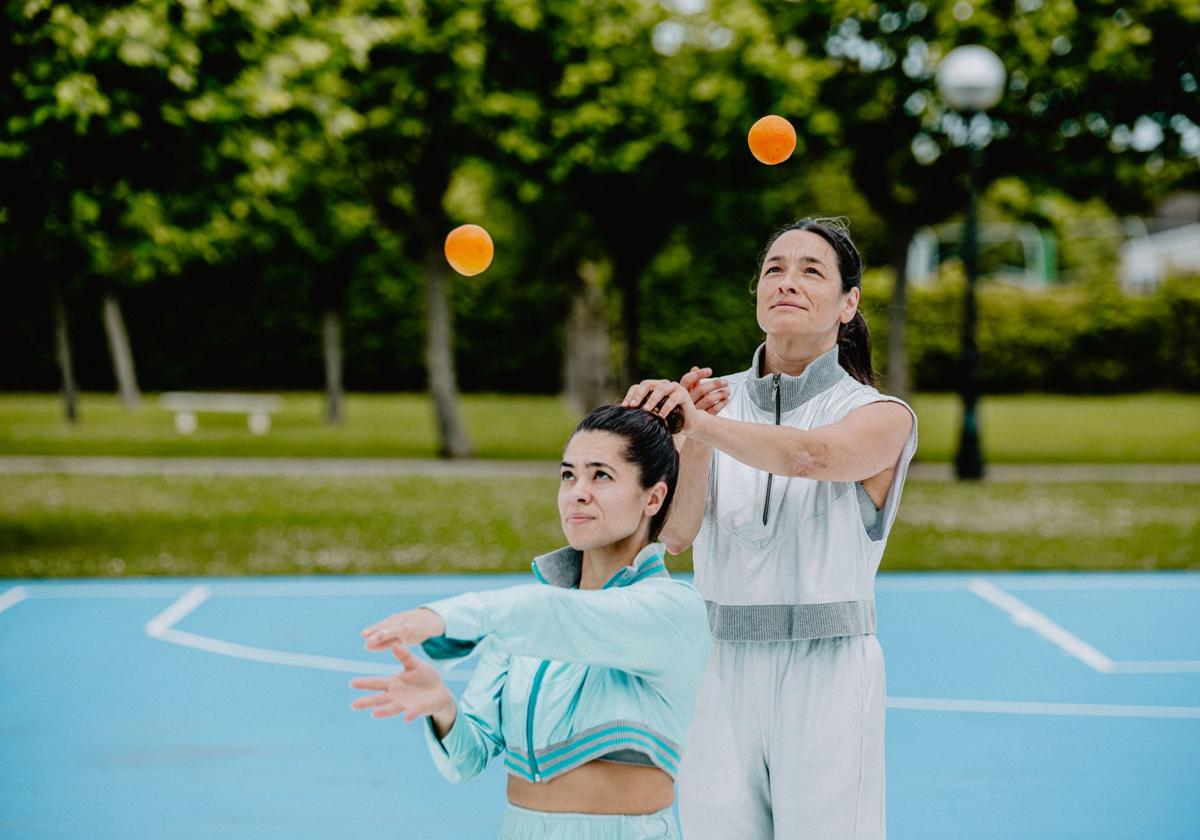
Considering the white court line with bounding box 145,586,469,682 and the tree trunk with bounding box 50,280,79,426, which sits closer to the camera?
the white court line with bounding box 145,586,469,682

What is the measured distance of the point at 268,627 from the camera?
938cm

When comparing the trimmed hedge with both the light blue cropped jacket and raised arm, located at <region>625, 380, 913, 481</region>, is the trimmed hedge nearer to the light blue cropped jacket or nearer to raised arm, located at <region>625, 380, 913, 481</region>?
raised arm, located at <region>625, 380, 913, 481</region>

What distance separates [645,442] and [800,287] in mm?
721

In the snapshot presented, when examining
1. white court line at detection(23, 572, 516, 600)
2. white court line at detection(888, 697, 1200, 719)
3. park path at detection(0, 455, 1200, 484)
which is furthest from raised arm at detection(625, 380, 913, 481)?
park path at detection(0, 455, 1200, 484)

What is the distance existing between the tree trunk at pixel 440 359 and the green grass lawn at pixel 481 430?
2.64 ft

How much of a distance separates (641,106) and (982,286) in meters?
24.3

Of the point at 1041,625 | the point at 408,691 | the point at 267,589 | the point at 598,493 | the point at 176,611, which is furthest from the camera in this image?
the point at 267,589

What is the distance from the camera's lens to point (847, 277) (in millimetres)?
3217

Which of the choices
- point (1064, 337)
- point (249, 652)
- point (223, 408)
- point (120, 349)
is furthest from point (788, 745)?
point (1064, 337)

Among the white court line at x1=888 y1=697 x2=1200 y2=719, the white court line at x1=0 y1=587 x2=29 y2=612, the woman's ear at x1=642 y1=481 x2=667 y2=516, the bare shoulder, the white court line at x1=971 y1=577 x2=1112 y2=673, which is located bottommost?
the white court line at x1=971 y1=577 x2=1112 y2=673

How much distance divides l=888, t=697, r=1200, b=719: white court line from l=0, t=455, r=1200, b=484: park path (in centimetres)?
1017

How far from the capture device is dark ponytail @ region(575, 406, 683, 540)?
8.48 ft

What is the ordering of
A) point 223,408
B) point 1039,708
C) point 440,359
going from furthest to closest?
point 223,408 → point 440,359 → point 1039,708

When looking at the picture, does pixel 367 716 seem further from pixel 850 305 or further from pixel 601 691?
pixel 601 691
